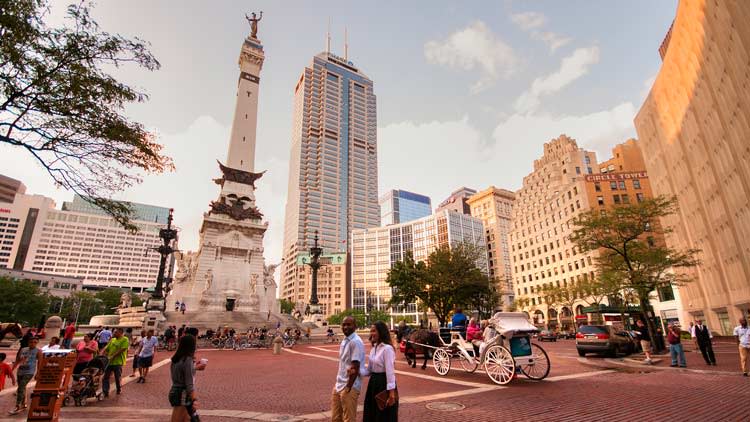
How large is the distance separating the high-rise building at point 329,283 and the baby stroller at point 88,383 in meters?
113

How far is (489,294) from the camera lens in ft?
107

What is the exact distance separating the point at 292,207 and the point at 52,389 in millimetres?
137650

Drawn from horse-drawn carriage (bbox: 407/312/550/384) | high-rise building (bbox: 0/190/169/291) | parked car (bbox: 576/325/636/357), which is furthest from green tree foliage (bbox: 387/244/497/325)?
high-rise building (bbox: 0/190/169/291)

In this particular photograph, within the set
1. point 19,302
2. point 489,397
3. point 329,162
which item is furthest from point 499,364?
point 329,162

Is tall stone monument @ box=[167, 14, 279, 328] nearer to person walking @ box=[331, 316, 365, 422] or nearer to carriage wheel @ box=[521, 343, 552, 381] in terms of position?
carriage wheel @ box=[521, 343, 552, 381]

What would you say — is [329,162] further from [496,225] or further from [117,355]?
[117,355]

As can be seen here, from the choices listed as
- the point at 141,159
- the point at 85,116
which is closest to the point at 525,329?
the point at 141,159

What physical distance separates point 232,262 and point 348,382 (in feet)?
131

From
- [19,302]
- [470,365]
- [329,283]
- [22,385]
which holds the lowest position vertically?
[470,365]

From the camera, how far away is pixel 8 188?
120875mm

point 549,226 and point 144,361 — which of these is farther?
point 549,226

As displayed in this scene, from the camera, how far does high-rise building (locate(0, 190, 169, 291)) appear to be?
132m

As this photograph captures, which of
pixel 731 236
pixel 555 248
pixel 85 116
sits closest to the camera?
pixel 85 116

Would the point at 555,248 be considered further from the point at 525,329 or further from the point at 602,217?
the point at 525,329
